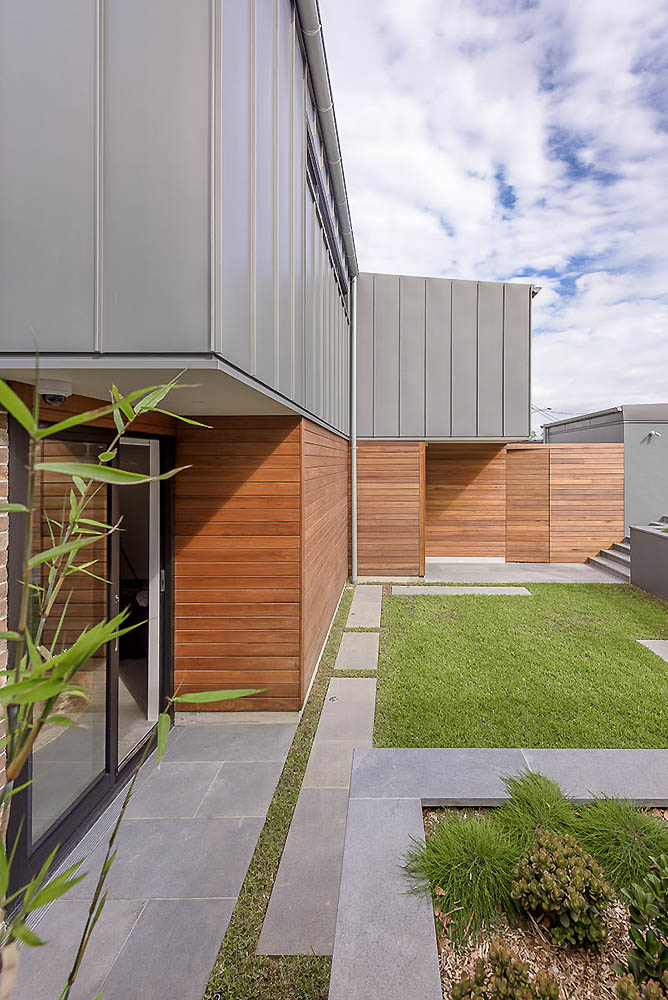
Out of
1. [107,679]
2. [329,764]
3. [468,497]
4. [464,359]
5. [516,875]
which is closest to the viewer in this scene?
[516,875]

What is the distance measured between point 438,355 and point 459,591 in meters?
4.42

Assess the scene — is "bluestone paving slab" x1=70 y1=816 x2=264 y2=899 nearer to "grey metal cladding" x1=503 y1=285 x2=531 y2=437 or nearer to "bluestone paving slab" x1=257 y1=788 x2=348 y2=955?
"bluestone paving slab" x1=257 y1=788 x2=348 y2=955

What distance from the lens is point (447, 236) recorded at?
20.5m

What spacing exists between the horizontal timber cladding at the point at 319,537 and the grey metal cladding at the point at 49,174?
8.80 ft

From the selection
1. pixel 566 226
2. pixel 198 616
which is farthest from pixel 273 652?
pixel 566 226

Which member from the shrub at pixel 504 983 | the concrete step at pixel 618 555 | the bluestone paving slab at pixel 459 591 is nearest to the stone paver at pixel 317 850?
the shrub at pixel 504 983

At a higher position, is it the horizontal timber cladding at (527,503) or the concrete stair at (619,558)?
the horizontal timber cladding at (527,503)

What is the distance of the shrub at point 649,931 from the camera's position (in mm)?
1794

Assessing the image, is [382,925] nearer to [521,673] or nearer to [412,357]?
[521,673]

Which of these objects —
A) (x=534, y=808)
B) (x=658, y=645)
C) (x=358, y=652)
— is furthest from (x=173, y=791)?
(x=658, y=645)

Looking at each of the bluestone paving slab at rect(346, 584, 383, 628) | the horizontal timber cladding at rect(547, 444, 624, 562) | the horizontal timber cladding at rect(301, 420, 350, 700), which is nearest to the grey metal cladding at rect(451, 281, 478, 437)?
the horizontal timber cladding at rect(547, 444, 624, 562)

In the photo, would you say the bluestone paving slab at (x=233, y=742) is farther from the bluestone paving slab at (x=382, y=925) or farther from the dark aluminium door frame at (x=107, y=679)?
the bluestone paving slab at (x=382, y=925)

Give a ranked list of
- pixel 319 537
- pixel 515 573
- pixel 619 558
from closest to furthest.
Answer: pixel 319 537 < pixel 515 573 < pixel 619 558

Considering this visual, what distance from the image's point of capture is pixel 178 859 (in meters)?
3.10
